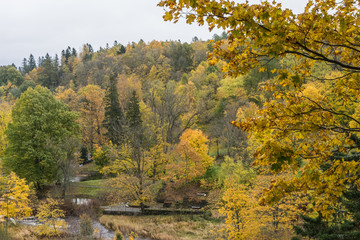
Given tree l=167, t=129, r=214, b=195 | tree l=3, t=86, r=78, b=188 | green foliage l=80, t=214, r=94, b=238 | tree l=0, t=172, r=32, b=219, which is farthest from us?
tree l=3, t=86, r=78, b=188

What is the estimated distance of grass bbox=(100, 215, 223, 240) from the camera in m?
16.3

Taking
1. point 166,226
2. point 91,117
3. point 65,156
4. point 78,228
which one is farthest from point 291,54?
point 91,117

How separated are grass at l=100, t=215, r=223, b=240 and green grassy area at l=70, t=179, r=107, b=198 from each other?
20.5 ft

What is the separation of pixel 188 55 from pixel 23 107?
43.6 m

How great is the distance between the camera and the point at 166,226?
1797cm

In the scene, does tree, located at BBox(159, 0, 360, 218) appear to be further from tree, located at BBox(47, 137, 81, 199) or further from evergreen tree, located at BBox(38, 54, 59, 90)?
evergreen tree, located at BBox(38, 54, 59, 90)

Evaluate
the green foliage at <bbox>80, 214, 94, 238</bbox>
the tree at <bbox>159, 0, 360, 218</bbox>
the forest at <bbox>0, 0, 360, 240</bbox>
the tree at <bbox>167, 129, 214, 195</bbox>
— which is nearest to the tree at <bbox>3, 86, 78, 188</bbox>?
the forest at <bbox>0, 0, 360, 240</bbox>

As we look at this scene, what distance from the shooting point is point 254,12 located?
2773 mm

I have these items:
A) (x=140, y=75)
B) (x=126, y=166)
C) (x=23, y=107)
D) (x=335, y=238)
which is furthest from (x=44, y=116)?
(x=140, y=75)

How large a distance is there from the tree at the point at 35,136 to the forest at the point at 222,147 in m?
0.12

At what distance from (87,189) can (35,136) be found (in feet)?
24.4

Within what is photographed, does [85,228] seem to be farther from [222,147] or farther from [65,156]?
[222,147]

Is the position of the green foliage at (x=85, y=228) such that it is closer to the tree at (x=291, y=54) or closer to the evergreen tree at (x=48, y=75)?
the tree at (x=291, y=54)

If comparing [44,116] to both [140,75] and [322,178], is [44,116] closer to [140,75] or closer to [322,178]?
[322,178]
